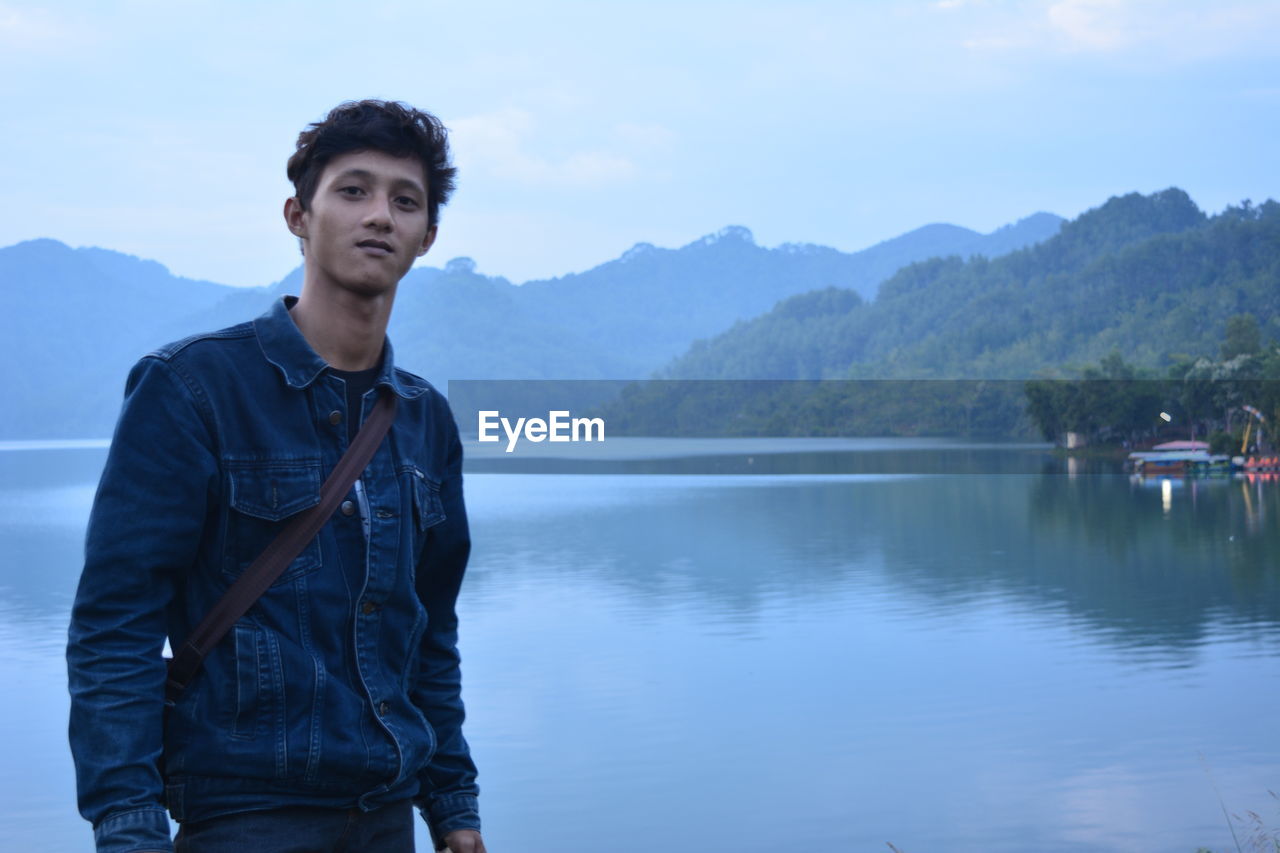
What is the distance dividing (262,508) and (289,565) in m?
0.07

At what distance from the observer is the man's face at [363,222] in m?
1.55

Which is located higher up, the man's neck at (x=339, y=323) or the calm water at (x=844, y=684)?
the man's neck at (x=339, y=323)

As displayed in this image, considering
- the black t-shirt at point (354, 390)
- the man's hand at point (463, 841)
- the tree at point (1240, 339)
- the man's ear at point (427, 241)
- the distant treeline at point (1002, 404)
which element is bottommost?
the man's hand at point (463, 841)

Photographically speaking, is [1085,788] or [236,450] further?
[1085,788]

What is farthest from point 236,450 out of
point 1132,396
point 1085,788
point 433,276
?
point 433,276

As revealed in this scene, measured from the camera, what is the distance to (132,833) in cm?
135

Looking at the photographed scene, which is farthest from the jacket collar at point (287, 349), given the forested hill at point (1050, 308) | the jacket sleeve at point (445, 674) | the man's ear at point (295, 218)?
the forested hill at point (1050, 308)

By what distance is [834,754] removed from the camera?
1113 cm

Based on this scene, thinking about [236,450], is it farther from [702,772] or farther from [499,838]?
[702,772]

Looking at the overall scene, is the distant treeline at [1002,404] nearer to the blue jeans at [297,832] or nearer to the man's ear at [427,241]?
the man's ear at [427,241]

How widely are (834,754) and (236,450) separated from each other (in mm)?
10208

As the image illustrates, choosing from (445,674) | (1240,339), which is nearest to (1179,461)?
(1240,339)
